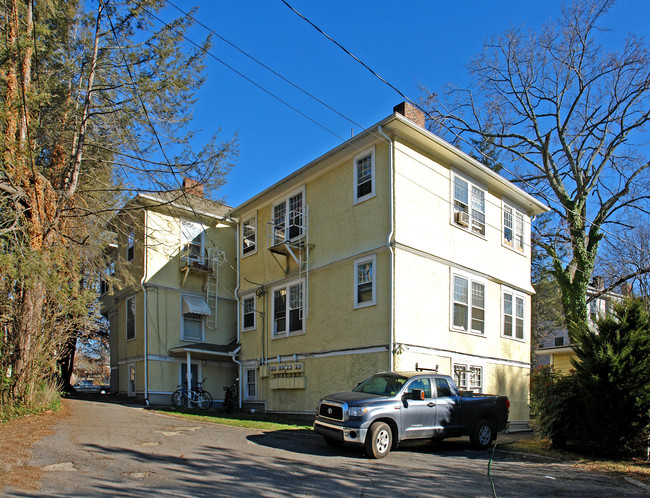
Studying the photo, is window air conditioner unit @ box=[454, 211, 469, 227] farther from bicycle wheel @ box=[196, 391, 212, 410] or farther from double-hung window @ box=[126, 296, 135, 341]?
double-hung window @ box=[126, 296, 135, 341]

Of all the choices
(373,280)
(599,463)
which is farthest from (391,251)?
(599,463)

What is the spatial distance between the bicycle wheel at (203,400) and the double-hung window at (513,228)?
13011mm

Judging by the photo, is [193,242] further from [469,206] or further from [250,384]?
[469,206]

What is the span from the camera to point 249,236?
22.3 m

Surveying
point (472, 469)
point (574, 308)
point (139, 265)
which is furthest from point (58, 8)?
point (574, 308)

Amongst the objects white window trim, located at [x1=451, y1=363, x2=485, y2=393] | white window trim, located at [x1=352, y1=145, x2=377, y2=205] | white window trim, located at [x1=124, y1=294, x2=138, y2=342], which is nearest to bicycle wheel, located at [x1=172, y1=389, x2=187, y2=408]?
white window trim, located at [x1=124, y1=294, x2=138, y2=342]

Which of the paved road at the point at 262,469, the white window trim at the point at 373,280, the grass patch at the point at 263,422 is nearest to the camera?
the paved road at the point at 262,469

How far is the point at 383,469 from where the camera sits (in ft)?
30.0

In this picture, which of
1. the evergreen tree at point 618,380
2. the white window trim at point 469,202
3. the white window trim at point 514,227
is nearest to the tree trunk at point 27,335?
the white window trim at point 469,202

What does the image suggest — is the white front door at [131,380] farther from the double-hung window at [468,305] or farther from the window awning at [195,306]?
the double-hung window at [468,305]

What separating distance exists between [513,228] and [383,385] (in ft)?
38.9

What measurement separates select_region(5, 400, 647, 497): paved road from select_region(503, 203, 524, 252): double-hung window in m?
10.4

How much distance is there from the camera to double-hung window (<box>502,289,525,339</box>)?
785 inches

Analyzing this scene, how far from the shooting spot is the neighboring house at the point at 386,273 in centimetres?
1576
